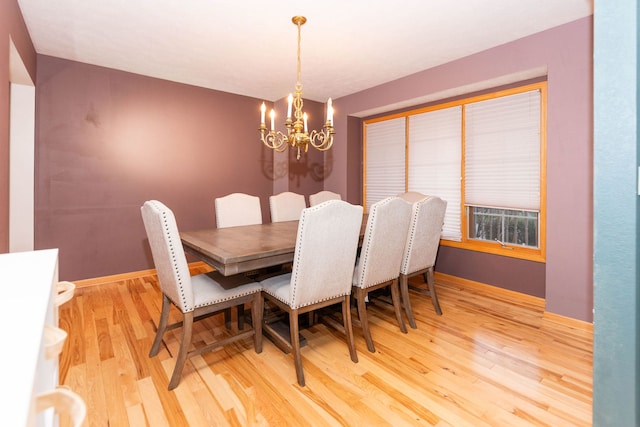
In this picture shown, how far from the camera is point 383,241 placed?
2.17 meters

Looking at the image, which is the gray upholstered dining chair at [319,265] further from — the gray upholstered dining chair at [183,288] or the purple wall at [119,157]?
the purple wall at [119,157]

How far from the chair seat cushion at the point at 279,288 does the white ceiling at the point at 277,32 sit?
1.91 metres

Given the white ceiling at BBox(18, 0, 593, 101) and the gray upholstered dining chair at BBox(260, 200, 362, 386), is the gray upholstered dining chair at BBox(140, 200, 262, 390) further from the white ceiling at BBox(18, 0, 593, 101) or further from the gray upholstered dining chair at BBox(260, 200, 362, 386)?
the white ceiling at BBox(18, 0, 593, 101)

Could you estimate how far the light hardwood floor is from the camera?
160cm

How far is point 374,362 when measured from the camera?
2.05 metres

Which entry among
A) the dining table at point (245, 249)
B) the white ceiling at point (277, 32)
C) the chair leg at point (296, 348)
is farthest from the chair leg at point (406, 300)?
the white ceiling at point (277, 32)

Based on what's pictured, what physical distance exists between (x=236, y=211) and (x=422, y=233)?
1744 mm

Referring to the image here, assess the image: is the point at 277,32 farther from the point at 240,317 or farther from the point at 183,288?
the point at 240,317

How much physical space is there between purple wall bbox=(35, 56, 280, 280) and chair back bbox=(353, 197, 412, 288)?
107 inches

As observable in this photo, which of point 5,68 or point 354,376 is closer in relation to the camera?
point 354,376

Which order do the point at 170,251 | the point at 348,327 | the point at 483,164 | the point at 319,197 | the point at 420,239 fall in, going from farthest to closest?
the point at 319,197 → the point at 483,164 → the point at 420,239 → the point at 348,327 → the point at 170,251

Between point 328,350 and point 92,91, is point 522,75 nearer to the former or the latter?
point 328,350

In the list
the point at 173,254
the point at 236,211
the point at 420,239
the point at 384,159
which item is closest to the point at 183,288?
the point at 173,254

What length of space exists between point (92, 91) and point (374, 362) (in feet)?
12.4
